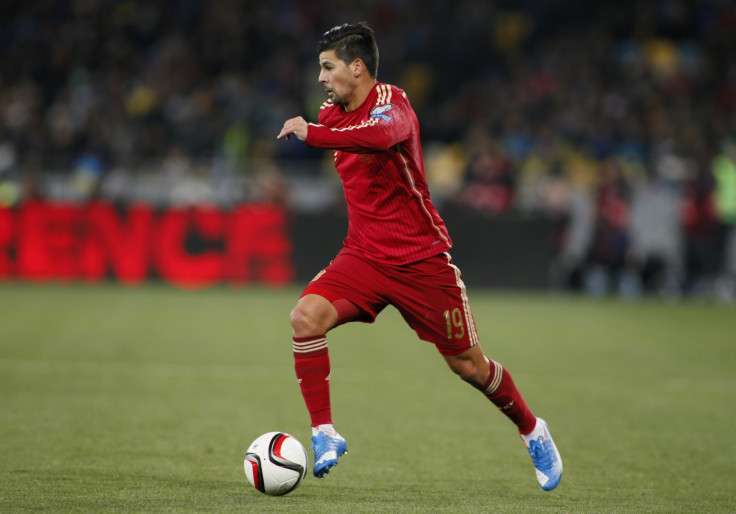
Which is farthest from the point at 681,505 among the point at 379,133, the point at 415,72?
the point at 415,72

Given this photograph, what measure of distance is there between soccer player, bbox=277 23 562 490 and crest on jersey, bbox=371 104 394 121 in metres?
0.01

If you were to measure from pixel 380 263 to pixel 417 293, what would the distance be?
24 centimetres

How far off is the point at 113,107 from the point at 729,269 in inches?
442

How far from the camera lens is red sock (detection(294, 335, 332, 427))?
4734mm

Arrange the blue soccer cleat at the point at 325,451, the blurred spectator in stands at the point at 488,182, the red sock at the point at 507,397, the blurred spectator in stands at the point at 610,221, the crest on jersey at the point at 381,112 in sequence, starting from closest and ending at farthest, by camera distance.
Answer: the blue soccer cleat at the point at 325,451, the crest on jersey at the point at 381,112, the red sock at the point at 507,397, the blurred spectator in stands at the point at 610,221, the blurred spectator in stands at the point at 488,182

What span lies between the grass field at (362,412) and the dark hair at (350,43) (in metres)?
2.09

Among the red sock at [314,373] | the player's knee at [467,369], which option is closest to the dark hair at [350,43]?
the red sock at [314,373]

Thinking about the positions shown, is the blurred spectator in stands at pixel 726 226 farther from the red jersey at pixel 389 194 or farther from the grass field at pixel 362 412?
the red jersey at pixel 389 194

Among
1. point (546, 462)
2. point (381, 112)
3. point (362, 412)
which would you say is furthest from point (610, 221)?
point (381, 112)

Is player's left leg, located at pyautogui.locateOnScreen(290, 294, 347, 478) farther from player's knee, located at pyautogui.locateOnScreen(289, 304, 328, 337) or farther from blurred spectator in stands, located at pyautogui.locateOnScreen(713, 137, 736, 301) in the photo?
blurred spectator in stands, located at pyautogui.locateOnScreen(713, 137, 736, 301)

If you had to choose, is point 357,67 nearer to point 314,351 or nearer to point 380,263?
point 380,263

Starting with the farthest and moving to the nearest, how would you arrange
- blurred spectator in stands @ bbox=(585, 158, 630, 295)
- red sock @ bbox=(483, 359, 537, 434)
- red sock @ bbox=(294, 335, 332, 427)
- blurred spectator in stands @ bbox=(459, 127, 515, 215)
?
1. blurred spectator in stands @ bbox=(459, 127, 515, 215)
2. blurred spectator in stands @ bbox=(585, 158, 630, 295)
3. red sock @ bbox=(483, 359, 537, 434)
4. red sock @ bbox=(294, 335, 332, 427)

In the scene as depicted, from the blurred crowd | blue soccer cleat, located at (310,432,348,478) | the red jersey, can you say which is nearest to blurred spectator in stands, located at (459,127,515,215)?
the blurred crowd

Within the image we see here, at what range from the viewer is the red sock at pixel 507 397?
501 cm
